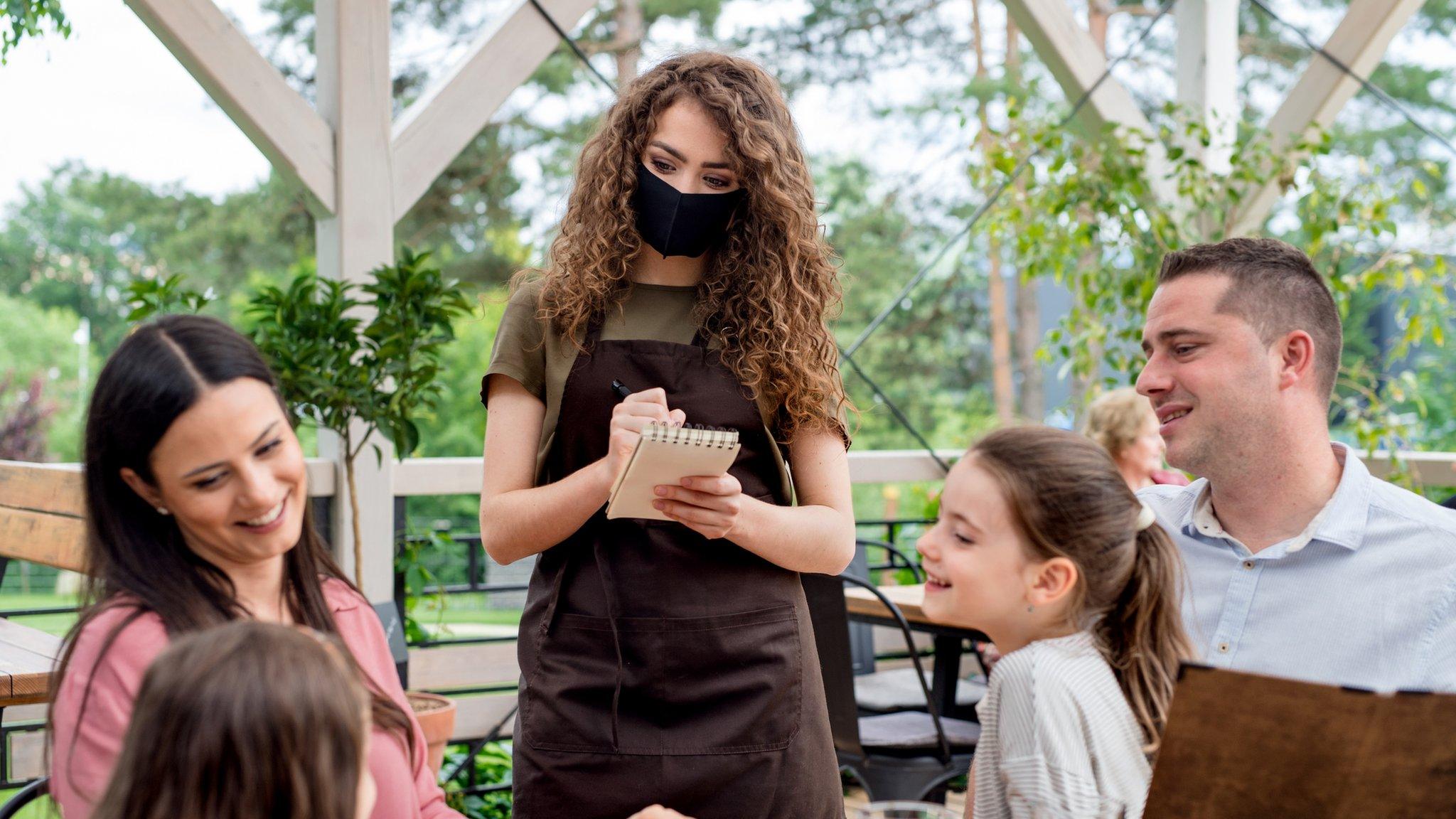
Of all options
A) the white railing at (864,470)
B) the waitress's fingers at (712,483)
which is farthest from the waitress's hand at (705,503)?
the white railing at (864,470)

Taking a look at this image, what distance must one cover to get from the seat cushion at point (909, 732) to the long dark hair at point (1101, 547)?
1486 mm

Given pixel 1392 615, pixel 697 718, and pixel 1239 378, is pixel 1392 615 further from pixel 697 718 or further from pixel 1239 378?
pixel 697 718

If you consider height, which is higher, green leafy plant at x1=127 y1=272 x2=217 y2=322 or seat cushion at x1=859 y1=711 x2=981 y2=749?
seat cushion at x1=859 y1=711 x2=981 y2=749

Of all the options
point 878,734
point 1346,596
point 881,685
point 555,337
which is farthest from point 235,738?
point 881,685

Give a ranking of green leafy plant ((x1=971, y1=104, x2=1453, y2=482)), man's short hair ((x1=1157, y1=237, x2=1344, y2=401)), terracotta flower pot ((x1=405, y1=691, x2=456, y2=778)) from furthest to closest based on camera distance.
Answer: green leafy plant ((x1=971, y1=104, x2=1453, y2=482))
terracotta flower pot ((x1=405, y1=691, x2=456, y2=778))
man's short hair ((x1=1157, y1=237, x2=1344, y2=401))

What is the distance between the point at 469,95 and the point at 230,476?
2278 mm

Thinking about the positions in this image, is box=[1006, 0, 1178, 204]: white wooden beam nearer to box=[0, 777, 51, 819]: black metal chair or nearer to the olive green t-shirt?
the olive green t-shirt

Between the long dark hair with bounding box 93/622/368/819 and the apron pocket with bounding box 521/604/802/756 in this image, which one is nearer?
the long dark hair with bounding box 93/622/368/819

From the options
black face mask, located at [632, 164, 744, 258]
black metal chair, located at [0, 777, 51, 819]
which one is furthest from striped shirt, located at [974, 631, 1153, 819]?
black metal chair, located at [0, 777, 51, 819]

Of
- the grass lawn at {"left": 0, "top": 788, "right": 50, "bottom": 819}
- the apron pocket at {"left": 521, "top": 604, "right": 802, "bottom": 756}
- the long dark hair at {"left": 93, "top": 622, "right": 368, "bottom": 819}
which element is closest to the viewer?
the long dark hair at {"left": 93, "top": 622, "right": 368, "bottom": 819}

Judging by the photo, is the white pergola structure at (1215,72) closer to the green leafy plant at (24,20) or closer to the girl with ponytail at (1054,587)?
the green leafy plant at (24,20)

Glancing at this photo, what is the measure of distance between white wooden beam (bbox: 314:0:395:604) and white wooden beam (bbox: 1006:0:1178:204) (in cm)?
207

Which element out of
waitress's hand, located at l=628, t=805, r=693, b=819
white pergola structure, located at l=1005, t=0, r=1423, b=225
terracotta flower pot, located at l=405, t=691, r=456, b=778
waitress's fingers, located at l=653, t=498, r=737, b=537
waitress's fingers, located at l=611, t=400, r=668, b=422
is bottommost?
terracotta flower pot, located at l=405, t=691, r=456, b=778

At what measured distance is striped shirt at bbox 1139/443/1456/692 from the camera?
1.47m
